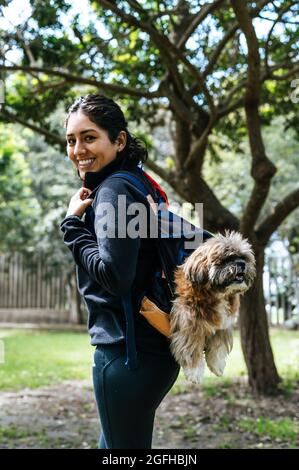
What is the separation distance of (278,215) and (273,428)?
8.40 feet

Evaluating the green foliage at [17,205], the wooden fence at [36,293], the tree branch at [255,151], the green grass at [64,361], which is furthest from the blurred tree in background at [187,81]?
the wooden fence at [36,293]

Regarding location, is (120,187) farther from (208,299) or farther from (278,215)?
(278,215)

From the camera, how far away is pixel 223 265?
1.97 metres

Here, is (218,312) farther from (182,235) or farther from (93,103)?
(93,103)

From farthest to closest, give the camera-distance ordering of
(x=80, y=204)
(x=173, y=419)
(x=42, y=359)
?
(x=42, y=359)
(x=173, y=419)
(x=80, y=204)

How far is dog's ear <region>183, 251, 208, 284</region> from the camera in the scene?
2.01 metres

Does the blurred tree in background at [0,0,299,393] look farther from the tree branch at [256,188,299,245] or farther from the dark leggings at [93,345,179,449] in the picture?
the dark leggings at [93,345,179,449]

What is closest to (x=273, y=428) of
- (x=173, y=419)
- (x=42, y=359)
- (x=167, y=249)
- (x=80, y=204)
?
(x=173, y=419)

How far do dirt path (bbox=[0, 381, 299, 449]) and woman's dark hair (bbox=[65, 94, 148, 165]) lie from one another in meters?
4.02

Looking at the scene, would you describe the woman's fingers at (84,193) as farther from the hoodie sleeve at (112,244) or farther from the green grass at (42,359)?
the green grass at (42,359)

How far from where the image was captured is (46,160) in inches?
709
